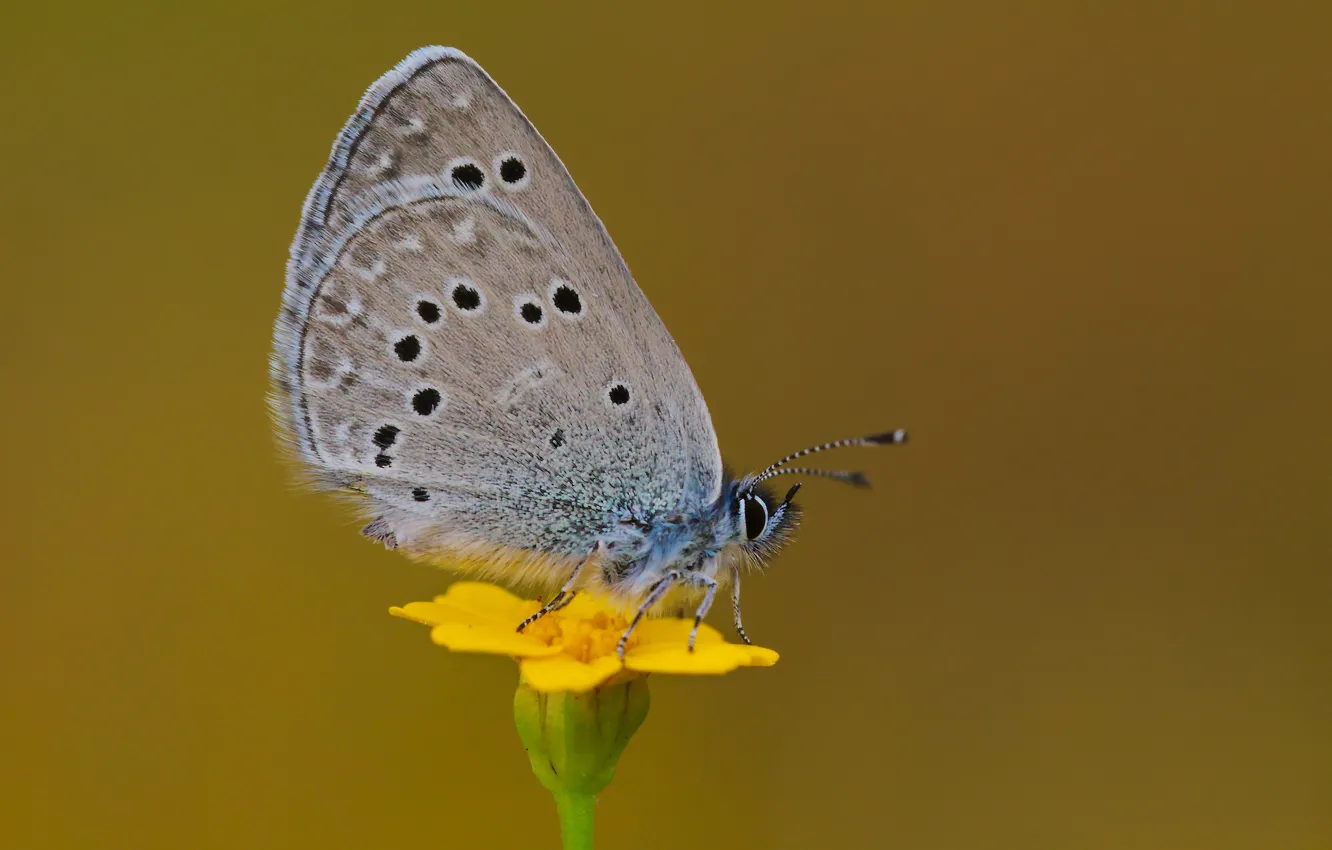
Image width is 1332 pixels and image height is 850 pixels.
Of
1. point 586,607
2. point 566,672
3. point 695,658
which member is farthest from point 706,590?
point 566,672

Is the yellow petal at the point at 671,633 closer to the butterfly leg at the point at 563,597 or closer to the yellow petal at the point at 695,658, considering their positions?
the yellow petal at the point at 695,658

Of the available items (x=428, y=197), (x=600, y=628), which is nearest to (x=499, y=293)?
(x=428, y=197)

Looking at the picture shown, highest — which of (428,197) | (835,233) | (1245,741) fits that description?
(835,233)

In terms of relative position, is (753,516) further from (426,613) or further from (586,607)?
(426,613)

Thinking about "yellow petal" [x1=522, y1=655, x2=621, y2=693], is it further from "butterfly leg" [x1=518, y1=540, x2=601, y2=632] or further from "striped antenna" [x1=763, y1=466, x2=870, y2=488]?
"striped antenna" [x1=763, y1=466, x2=870, y2=488]

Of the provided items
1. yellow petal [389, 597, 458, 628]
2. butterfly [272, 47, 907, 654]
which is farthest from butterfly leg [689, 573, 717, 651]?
yellow petal [389, 597, 458, 628]

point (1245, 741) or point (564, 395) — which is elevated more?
point (564, 395)

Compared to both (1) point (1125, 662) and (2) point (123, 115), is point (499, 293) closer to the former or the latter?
(2) point (123, 115)
